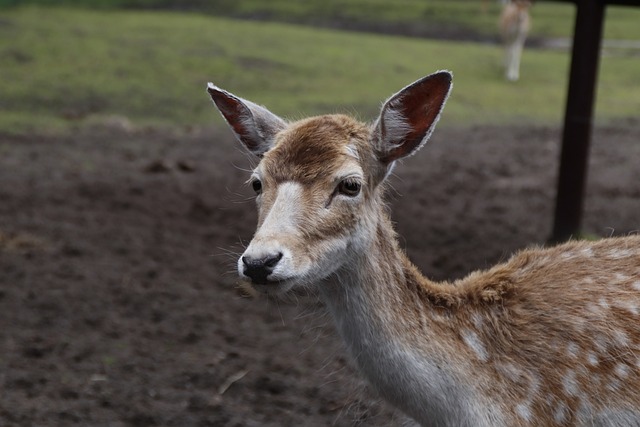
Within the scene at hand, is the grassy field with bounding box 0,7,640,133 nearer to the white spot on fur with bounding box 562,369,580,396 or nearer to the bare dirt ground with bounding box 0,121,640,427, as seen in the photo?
the bare dirt ground with bounding box 0,121,640,427

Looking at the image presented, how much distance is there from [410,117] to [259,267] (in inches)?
36.4

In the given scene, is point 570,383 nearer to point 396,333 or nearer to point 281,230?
point 396,333

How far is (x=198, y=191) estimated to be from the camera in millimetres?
9078

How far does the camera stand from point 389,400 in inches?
143

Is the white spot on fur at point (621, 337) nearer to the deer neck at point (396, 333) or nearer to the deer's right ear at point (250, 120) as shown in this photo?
the deer neck at point (396, 333)

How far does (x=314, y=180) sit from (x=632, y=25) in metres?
19.1

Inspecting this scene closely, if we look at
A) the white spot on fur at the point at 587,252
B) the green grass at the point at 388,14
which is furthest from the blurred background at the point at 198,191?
the white spot on fur at the point at 587,252

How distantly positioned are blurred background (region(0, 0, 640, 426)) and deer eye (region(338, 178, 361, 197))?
81 centimetres

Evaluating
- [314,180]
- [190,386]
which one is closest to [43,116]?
[190,386]

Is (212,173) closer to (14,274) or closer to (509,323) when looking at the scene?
(14,274)

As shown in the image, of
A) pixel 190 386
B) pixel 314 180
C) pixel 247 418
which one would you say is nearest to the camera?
pixel 314 180

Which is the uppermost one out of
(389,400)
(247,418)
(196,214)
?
(389,400)

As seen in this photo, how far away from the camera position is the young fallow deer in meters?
3.55

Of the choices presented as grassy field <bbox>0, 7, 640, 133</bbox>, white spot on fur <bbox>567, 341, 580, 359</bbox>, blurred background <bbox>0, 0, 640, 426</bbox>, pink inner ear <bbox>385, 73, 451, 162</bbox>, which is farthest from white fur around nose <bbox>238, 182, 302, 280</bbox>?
grassy field <bbox>0, 7, 640, 133</bbox>
